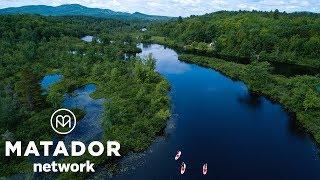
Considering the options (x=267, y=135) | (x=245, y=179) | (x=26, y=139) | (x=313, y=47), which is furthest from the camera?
(x=313, y=47)

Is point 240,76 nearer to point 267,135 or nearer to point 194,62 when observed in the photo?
point 194,62

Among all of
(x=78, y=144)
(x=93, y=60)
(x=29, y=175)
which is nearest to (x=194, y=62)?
(x=93, y=60)

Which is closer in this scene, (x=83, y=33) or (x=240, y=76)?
(x=240, y=76)

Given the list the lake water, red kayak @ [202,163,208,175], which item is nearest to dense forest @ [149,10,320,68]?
the lake water

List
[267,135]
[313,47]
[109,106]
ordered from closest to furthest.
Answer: [109,106], [267,135], [313,47]

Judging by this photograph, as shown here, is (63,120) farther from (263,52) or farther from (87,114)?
(263,52)
